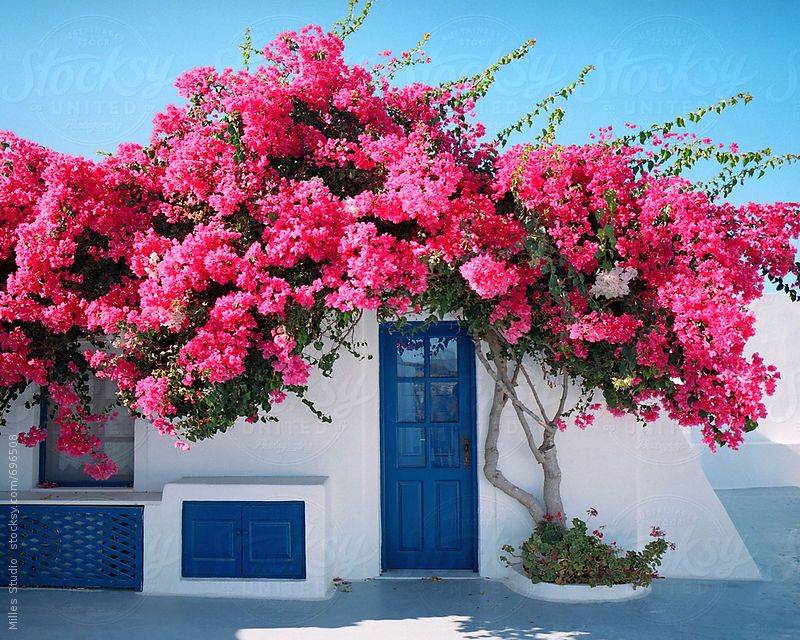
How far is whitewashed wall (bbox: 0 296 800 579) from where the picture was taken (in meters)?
6.59

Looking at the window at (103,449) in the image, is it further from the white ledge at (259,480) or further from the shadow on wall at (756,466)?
the shadow on wall at (756,466)

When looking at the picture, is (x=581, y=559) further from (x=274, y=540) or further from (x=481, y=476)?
(x=274, y=540)

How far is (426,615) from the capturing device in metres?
5.71

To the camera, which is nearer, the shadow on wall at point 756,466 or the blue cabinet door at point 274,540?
the blue cabinet door at point 274,540

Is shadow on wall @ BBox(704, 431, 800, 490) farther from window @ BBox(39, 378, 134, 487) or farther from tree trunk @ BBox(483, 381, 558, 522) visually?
window @ BBox(39, 378, 134, 487)

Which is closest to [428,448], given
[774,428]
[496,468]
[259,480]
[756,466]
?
[496,468]

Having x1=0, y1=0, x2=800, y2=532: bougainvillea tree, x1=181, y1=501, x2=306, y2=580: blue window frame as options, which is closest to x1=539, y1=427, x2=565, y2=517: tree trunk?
x1=0, y1=0, x2=800, y2=532: bougainvillea tree

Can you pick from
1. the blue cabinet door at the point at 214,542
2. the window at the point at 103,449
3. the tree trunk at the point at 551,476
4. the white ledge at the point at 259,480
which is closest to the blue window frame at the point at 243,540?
the blue cabinet door at the point at 214,542

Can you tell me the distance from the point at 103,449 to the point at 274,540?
2024 millimetres

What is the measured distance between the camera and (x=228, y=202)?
536 cm

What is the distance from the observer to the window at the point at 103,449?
7125 millimetres

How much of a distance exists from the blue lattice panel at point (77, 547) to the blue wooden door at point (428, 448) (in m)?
2.07

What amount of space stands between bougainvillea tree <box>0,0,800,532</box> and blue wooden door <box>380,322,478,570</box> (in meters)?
0.90

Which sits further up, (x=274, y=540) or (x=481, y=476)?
(x=481, y=476)
